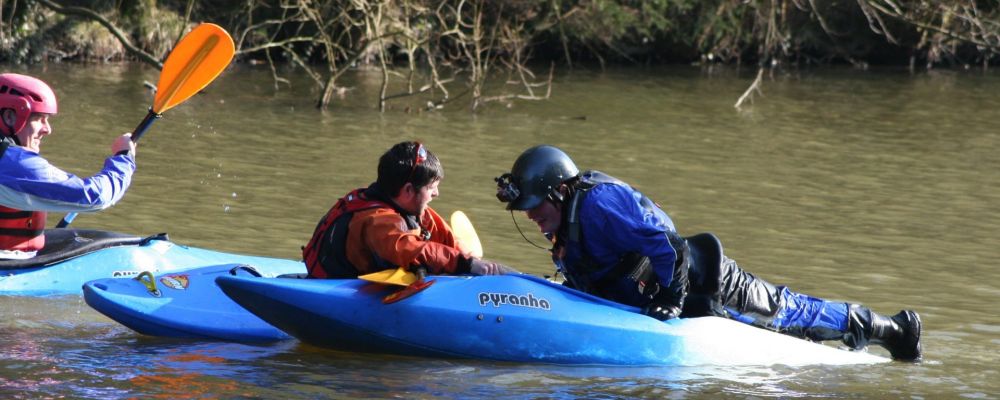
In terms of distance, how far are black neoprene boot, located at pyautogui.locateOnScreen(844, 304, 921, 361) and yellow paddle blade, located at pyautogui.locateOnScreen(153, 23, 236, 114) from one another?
11.5 feet

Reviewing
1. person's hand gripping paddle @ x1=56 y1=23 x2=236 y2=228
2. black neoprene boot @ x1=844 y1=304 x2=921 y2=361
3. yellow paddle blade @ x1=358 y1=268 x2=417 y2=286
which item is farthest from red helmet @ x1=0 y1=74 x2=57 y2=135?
black neoprene boot @ x1=844 y1=304 x2=921 y2=361

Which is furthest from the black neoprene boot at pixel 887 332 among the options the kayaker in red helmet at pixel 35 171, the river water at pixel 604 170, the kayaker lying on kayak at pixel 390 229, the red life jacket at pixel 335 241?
the kayaker in red helmet at pixel 35 171

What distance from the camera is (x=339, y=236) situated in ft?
17.7

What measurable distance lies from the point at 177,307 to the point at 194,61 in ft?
6.15

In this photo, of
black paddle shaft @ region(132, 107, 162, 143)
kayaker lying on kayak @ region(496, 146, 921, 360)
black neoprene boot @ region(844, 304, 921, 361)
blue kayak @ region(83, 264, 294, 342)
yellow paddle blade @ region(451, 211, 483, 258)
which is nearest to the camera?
kayaker lying on kayak @ region(496, 146, 921, 360)

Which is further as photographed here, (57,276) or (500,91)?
(500,91)

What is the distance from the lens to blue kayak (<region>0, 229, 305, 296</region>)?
6.20 m

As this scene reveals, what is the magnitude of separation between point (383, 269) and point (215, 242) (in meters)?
2.71

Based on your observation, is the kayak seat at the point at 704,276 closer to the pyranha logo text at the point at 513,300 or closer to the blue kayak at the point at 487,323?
the blue kayak at the point at 487,323

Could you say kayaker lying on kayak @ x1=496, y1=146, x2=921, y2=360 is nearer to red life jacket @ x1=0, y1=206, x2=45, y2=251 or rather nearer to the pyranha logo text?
the pyranha logo text

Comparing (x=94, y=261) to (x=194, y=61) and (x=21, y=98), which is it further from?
(x=194, y=61)

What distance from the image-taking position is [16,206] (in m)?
5.82

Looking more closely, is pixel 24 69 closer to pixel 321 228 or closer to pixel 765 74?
pixel 765 74

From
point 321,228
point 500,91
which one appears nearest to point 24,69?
point 500,91
